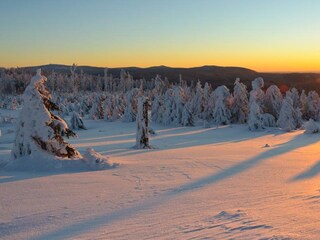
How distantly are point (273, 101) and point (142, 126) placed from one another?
2835cm

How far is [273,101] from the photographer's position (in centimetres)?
4519

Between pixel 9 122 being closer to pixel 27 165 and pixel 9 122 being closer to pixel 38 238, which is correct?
pixel 27 165

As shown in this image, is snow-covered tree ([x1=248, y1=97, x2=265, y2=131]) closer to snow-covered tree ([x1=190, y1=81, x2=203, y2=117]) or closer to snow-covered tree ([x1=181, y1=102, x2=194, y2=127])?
snow-covered tree ([x1=181, y1=102, x2=194, y2=127])

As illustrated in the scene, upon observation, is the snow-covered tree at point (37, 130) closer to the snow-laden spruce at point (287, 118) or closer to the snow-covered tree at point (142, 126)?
the snow-covered tree at point (142, 126)

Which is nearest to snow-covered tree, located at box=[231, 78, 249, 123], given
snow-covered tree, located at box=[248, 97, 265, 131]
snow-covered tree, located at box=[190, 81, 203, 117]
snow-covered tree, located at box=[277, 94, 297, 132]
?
snow-covered tree, located at box=[190, 81, 203, 117]

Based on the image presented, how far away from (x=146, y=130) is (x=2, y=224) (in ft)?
48.6

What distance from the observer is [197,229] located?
5.83 m

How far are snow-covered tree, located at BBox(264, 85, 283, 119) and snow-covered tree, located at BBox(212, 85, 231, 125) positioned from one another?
461 centimetres

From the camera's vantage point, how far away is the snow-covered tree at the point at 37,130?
1179 cm

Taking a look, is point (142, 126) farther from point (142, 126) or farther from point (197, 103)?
point (197, 103)

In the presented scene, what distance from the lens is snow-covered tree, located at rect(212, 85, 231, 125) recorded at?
4394 cm

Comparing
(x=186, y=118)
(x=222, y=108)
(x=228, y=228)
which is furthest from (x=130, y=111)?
(x=228, y=228)

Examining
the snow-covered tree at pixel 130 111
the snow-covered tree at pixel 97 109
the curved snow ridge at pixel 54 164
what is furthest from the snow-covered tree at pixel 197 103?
the curved snow ridge at pixel 54 164

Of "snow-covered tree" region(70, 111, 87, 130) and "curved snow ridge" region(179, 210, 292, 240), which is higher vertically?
"curved snow ridge" region(179, 210, 292, 240)
